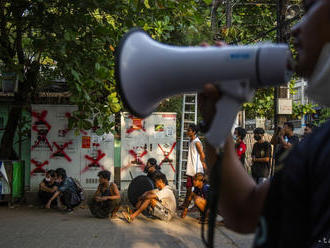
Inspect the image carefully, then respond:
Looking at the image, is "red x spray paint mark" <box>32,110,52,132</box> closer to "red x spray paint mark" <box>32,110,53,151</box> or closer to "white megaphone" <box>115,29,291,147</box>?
"red x spray paint mark" <box>32,110,53,151</box>

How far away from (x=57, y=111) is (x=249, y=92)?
370 inches

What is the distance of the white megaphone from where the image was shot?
1208 mm

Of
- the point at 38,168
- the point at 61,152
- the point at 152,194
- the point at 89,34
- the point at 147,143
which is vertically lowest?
the point at 152,194

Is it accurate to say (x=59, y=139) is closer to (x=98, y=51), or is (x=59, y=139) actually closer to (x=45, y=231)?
(x=45, y=231)

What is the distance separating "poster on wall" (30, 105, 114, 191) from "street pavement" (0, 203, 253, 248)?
1.50 m

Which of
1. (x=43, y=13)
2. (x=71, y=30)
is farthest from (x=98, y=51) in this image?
(x=43, y=13)

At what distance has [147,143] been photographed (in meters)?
10.2

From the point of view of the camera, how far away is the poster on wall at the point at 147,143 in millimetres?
10164

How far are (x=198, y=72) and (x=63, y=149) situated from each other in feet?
30.4

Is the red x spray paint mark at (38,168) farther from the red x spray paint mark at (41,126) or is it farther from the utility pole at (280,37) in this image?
the utility pole at (280,37)

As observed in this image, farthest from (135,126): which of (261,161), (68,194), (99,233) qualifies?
(99,233)

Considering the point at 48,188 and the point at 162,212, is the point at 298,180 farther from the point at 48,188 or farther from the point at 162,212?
the point at 48,188

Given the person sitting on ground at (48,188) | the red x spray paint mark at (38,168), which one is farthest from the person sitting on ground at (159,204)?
the red x spray paint mark at (38,168)

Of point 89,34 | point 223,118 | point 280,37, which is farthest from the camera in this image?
point 280,37
